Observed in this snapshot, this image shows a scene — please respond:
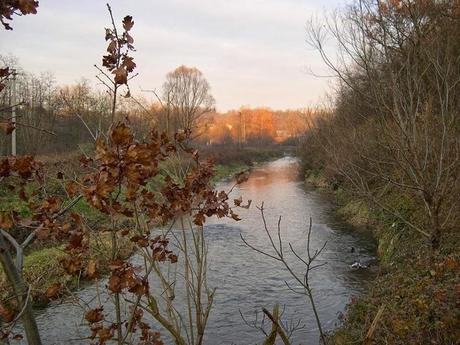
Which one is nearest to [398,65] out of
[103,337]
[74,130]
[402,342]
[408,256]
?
[408,256]

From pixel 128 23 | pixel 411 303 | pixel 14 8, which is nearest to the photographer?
pixel 14 8

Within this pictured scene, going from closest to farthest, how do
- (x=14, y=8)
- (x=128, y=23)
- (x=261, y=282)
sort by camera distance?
(x=14, y=8) < (x=128, y=23) < (x=261, y=282)

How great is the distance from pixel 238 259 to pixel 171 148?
33.6ft

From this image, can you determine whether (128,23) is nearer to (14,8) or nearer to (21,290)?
(14,8)

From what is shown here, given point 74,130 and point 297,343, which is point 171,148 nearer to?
point 297,343

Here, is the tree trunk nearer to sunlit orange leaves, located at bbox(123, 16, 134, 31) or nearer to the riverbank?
sunlit orange leaves, located at bbox(123, 16, 134, 31)

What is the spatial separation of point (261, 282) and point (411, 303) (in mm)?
4877

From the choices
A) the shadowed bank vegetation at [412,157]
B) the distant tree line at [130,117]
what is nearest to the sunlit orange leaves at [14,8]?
the distant tree line at [130,117]

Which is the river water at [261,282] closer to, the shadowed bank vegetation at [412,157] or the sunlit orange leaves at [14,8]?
the shadowed bank vegetation at [412,157]

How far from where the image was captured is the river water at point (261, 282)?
823cm

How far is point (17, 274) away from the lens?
189 centimetres

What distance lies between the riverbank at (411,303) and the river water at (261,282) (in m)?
0.89

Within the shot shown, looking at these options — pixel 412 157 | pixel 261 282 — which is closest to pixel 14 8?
pixel 412 157

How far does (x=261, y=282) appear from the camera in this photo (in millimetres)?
10734
